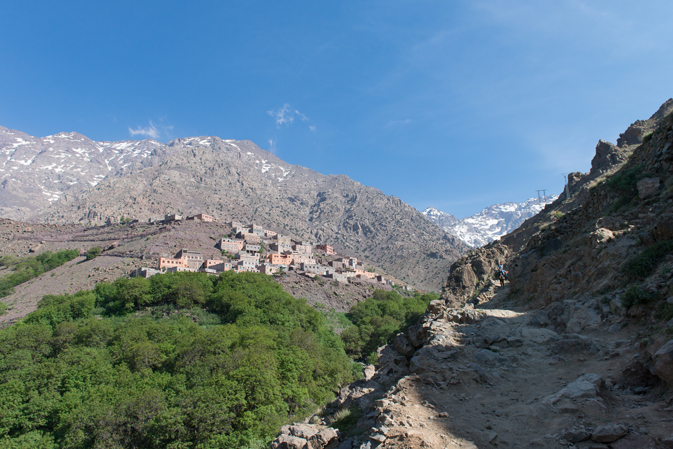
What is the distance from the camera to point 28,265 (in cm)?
9038

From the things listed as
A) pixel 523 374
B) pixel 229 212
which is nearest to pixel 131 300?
pixel 523 374

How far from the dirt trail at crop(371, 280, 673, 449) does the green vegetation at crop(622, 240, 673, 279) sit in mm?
1461

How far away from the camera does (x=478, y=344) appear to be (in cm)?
1177

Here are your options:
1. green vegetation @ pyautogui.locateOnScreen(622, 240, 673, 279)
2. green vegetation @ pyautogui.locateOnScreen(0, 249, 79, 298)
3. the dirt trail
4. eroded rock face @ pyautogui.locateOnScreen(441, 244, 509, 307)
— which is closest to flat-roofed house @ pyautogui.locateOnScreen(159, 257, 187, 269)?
green vegetation @ pyautogui.locateOnScreen(0, 249, 79, 298)

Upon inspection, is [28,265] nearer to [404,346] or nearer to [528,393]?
[404,346]

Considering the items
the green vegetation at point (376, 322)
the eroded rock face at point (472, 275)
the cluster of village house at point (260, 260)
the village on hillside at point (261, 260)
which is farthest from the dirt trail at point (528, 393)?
the cluster of village house at point (260, 260)

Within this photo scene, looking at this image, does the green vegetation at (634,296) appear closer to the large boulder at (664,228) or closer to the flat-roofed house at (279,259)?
the large boulder at (664,228)

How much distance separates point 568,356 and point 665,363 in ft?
10.7

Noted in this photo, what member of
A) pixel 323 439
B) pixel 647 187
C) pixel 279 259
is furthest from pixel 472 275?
pixel 279 259

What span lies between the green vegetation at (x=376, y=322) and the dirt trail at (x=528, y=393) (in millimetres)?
32464

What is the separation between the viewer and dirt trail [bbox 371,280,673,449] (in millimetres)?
6645

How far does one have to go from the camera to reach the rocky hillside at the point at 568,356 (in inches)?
277

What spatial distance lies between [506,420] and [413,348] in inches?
281

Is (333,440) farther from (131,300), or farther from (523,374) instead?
(131,300)
